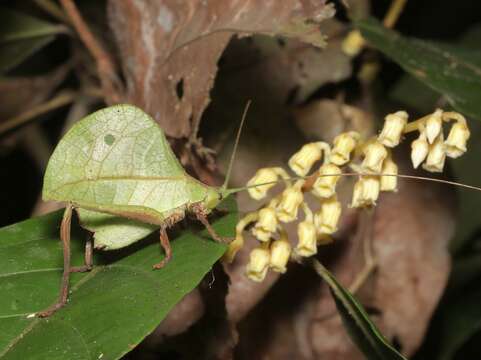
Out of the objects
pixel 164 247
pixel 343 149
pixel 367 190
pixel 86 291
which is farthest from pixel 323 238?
pixel 86 291

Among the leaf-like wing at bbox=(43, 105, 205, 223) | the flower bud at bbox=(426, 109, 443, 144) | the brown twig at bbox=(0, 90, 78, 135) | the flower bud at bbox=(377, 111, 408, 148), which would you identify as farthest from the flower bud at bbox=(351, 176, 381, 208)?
the brown twig at bbox=(0, 90, 78, 135)

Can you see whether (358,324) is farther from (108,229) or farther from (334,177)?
(108,229)

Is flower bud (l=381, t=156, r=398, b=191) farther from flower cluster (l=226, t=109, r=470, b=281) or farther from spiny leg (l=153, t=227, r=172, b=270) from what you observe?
spiny leg (l=153, t=227, r=172, b=270)

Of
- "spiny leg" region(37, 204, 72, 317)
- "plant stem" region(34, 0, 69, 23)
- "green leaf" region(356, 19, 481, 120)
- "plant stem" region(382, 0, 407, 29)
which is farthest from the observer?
"plant stem" region(34, 0, 69, 23)

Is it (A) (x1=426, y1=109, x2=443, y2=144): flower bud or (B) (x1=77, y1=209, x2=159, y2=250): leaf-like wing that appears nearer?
(A) (x1=426, y1=109, x2=443, y2=144): flower bud

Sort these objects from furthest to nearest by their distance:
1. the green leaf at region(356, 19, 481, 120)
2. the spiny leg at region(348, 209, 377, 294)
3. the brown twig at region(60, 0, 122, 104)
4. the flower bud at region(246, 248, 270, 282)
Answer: the brown twig at region(60, 0, 122, 104)
the spiny leg at region(348, 209, 377, 294)
the green leaf at region(356, 19, 481, 120)
the flower bud at region(246, 248, 270, 282)

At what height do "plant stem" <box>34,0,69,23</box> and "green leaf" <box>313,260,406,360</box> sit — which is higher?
"plant stem" <box>34,0,69,23</box>

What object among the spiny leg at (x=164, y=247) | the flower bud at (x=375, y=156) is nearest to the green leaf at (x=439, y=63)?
the flower bud at (x=375, y=156)

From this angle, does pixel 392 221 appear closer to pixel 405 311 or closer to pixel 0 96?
pixel 405 311
